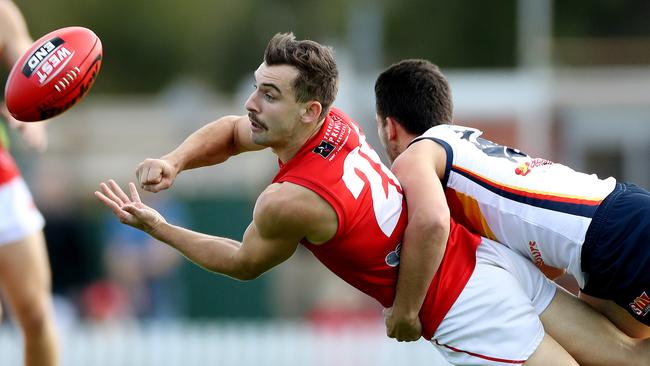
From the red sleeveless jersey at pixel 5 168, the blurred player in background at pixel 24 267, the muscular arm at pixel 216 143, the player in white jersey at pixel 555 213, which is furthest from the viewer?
the red sleeveless jersey at pixel 5 168

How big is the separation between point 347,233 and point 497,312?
0.80 m

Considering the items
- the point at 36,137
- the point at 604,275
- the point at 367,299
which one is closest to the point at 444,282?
the point at 604,275

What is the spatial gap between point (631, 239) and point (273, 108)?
171 centimetres

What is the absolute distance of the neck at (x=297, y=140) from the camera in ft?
18.2

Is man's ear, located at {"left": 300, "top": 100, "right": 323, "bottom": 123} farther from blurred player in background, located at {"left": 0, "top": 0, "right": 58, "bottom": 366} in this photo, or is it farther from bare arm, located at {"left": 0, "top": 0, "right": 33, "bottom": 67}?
bare arm, located at {"left": 0, "top": 0, "right": 33, "bottom": 67}

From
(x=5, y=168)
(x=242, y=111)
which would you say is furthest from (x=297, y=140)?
(x=242, y=111)

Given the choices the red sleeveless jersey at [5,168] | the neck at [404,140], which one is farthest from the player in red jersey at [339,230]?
the red sleeveless jersey at [5,168]

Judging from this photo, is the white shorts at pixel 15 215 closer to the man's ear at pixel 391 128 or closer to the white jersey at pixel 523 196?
the man's ear at pixel 391 128

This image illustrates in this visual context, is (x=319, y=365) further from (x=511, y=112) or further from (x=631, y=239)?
(x=511, y=112)

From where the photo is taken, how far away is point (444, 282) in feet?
18.4

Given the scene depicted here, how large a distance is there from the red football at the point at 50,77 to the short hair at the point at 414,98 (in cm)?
146

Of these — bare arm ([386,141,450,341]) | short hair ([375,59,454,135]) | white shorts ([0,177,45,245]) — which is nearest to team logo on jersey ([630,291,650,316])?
bare arm ([386,141,450,341])

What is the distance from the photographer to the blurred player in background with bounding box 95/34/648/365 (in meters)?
5.37

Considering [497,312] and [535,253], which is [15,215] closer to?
[497,312]
